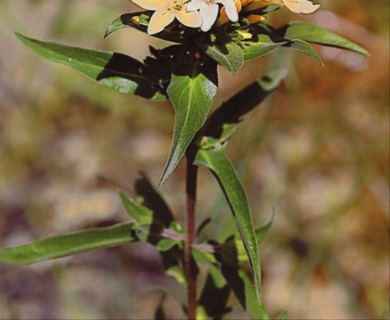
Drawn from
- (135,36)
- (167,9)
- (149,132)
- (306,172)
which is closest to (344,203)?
(306,172)

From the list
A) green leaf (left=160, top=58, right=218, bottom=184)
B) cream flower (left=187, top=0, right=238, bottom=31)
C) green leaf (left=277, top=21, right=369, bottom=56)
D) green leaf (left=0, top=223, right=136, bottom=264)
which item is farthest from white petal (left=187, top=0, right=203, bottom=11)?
green leaf (left=0, top=223, right=136, bottom=264)

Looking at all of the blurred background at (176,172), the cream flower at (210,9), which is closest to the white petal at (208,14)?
the cream flower at (210,9)

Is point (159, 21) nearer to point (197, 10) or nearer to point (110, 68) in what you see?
point (197, 10)

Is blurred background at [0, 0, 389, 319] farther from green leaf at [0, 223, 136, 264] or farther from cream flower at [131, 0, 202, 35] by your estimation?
cream flower at [131, 0, 202, 35]

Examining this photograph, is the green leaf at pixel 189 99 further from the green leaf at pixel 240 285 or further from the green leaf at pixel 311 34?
the green leaf at pixel 240 285

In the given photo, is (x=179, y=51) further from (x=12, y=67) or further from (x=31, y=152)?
(x=12, y=67)

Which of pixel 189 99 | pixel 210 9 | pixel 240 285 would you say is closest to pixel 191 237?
pixel 240 285
